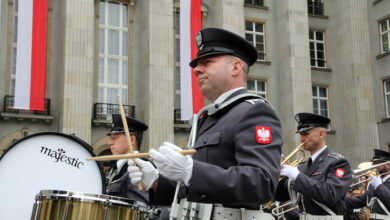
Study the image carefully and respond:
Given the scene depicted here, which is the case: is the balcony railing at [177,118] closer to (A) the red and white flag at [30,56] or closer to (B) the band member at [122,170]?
(A) the red and white flag at [30,56]

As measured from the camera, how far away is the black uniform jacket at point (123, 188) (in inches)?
224

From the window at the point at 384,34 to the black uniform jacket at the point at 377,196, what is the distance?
1966cm

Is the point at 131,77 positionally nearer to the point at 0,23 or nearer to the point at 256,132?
the point at 0,23

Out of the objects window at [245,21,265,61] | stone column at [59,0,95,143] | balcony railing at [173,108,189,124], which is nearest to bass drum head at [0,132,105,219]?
stone column at [59,0,95,143]

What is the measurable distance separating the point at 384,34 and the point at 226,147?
2754cm

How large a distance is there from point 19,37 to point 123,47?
5666mm

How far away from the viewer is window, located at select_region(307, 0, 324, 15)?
96.2 ft

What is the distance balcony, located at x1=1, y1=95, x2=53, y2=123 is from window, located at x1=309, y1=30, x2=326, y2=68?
1513 cm

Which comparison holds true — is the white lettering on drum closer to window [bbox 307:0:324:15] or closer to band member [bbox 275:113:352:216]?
band member [bbox 275:113:352:216]

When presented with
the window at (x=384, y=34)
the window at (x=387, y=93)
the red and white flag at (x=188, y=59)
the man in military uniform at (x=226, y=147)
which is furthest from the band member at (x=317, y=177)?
the window at (x=384, y=34)

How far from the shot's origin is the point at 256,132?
2986 mm

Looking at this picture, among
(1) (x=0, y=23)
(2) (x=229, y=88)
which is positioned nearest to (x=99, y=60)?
(1) (x=0, y=23)

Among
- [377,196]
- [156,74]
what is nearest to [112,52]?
[156,74]

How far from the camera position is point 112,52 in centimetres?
2366
